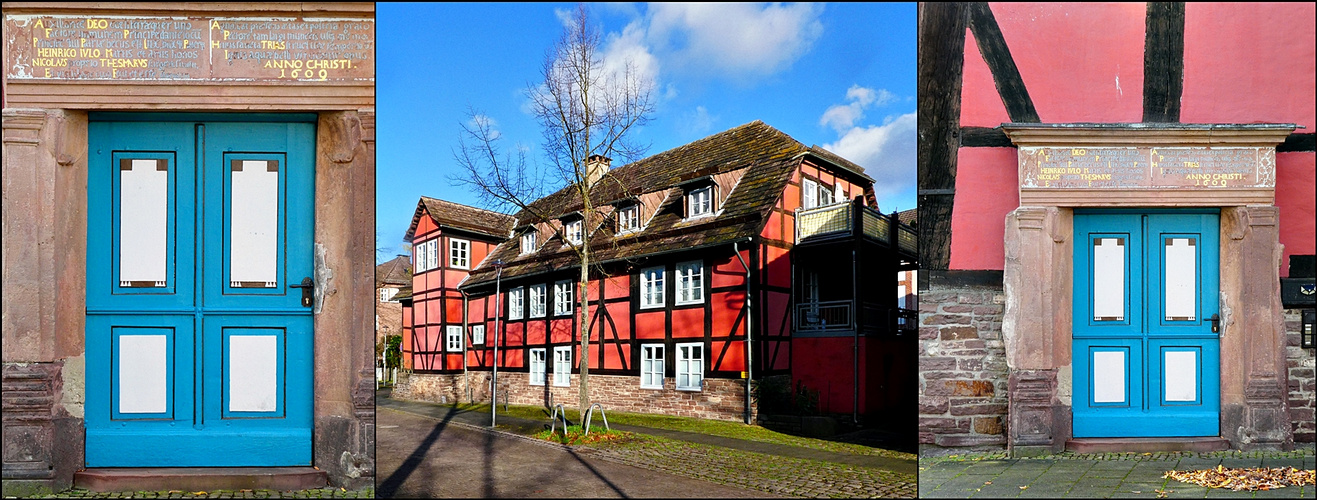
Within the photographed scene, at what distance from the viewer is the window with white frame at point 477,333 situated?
18.5 meters

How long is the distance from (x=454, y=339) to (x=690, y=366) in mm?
6718

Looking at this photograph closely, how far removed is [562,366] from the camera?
1653 centimetres

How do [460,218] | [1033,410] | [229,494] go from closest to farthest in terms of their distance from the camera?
[229,494] → [1033,410] → [460,218]

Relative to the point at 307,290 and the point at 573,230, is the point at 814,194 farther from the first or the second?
the point at 307,290

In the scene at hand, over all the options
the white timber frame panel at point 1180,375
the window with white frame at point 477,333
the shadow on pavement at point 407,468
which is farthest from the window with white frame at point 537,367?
the white timber frame panel at point 1180,375

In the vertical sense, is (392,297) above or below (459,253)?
below

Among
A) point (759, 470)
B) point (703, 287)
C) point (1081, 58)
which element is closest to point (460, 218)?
point (703, 287)

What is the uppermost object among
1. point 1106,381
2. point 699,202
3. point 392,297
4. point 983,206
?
point 699,202

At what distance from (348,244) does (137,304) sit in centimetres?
152

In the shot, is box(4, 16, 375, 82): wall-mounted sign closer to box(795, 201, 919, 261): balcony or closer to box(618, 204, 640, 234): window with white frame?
box(795, 201, 919, 261): balcony

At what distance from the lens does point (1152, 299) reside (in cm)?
686

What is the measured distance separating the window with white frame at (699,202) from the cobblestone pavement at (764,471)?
6.09m

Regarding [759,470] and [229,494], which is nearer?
[229,494]

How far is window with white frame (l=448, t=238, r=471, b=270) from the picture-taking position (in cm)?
1759
